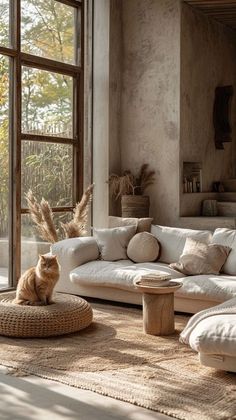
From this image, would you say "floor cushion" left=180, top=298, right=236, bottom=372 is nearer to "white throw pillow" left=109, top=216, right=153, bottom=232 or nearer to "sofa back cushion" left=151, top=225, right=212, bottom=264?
"sofa back cushion" left=151, top=225, right=212, bottom=264

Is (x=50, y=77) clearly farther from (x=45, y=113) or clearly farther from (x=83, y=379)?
(x=83, y=379)

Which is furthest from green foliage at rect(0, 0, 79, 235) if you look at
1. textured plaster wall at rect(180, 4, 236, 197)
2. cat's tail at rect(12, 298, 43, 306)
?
cat's tail at rect(12, 298, 43, 306)

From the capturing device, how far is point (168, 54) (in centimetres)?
723

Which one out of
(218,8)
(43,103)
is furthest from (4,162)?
(218,8)

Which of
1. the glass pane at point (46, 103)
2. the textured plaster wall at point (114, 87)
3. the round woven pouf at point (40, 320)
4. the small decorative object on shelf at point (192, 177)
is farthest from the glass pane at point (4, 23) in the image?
the round woven pouf at point (40, 320)

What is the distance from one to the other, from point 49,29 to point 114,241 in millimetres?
2741

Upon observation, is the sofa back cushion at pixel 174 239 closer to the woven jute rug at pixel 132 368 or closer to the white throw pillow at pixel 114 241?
the white throw pillow at pixel 114 241

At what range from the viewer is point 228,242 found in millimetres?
5656

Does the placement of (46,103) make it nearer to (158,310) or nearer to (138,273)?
(138,273)

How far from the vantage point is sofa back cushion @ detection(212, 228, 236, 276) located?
5.48 m

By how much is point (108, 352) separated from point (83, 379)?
581mm

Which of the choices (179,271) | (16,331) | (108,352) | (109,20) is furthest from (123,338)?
(109,20)

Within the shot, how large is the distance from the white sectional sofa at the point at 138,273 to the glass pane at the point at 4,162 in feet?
2.40

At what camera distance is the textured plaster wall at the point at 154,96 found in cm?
721
